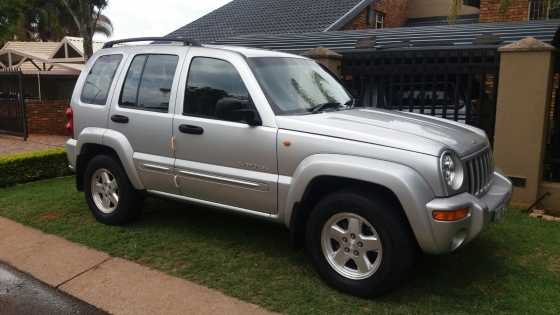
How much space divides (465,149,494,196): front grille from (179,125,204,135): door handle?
7.44ft

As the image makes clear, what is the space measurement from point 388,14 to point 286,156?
18.7 metres

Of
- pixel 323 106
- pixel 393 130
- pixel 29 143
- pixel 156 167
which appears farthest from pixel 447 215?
pixel 29 143

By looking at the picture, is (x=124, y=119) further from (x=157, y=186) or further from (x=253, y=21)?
(x=253, y=21)

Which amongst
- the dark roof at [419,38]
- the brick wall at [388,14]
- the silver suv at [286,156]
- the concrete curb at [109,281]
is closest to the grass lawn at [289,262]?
the concrete curb at [109,281]

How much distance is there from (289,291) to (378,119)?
161 cm

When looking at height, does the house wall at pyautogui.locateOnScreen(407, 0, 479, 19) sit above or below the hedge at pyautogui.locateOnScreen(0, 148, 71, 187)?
above

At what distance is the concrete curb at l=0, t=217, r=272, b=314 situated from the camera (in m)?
3.81

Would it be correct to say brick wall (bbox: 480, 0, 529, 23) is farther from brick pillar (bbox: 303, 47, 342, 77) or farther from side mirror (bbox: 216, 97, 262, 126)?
side mirror (bbox: 216, 97, 262, 126)

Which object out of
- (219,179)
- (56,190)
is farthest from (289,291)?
(56,190)

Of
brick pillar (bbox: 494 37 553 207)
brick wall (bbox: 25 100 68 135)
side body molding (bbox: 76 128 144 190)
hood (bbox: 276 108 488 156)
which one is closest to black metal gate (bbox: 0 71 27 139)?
brick wall (bbox: 25 100 68 135)

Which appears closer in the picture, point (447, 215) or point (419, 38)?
point (447, 215)

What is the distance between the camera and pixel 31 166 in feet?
26.9

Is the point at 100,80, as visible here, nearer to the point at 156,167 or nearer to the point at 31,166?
the point at 156,167

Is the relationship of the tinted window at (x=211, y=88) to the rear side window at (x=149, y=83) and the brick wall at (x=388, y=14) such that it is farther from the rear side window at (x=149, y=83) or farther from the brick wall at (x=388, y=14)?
the brick wall at (x=388, y=14)
